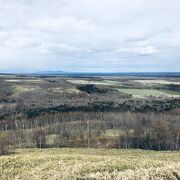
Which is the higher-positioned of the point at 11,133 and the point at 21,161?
the point at 21,161

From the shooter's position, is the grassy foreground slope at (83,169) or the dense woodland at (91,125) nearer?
the grassy foreground slope at (83,169)

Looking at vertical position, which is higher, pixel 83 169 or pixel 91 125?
pixel 83 169

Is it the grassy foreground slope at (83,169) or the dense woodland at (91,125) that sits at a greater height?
the grassy foreground slope at (83,169)

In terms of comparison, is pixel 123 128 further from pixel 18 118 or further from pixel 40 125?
pixel 18 118

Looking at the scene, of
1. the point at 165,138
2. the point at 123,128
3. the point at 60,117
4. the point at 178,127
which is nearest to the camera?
the point at 165,138

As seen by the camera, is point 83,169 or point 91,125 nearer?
point 83,169

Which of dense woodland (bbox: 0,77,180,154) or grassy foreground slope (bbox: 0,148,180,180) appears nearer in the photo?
grassy foreground slope (bbox: 0,148,180,180)

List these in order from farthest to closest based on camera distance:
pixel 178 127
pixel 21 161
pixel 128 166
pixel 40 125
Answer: pixel 40 125, pixel 178 127, pixel 21 161, pixel 128 166

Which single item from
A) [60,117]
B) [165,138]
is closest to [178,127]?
[165,138]

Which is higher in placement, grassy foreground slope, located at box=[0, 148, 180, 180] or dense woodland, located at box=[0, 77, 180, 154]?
grassy foreground slope, located at box=[0, 148, 180, 180]

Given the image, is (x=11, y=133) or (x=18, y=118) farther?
(x=18, y=118)
